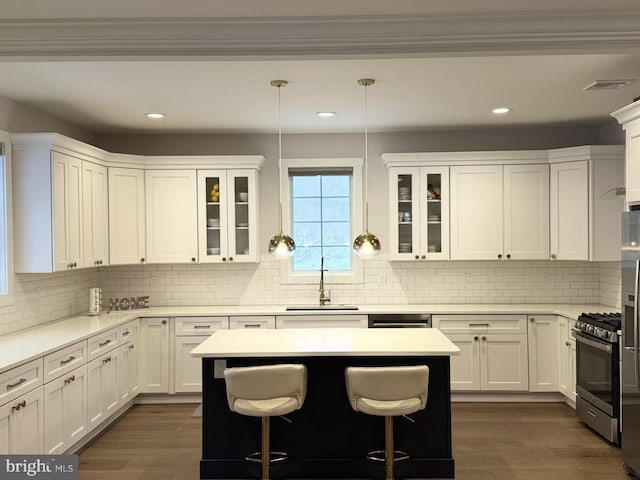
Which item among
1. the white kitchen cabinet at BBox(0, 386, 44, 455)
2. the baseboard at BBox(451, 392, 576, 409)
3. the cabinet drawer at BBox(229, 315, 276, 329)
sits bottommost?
the baseboard at BBox(451, 392, 576, 409)

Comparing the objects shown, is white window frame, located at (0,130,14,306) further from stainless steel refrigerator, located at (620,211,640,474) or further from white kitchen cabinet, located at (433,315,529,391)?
stainless steel refrigerator, located at (620,211,640,474)

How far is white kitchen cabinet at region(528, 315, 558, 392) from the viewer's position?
5730 mm

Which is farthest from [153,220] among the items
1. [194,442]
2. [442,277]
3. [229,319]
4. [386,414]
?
[386,414]

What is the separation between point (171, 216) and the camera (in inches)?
241

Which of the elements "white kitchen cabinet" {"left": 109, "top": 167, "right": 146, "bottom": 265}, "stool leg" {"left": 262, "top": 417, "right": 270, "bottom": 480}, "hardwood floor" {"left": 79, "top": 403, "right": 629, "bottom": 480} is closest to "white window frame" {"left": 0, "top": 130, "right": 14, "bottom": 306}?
"white kitchen cabinet" {"left": 109, "top": 167, "right": 146, "bottom": 265}

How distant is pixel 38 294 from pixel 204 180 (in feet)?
6.34

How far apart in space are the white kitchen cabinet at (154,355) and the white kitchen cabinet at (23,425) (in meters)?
1.95

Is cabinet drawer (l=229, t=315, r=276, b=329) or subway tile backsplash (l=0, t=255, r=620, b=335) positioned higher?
subway tile backsplash (l=0, t=255, r=620, b=335)

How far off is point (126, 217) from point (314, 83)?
8.68 ft

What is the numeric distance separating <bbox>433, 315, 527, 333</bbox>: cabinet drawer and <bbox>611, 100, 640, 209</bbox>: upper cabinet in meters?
1.87

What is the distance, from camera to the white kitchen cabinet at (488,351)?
5770 mm

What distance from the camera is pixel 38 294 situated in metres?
4.98

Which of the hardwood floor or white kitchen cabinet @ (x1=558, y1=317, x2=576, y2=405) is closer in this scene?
the hardwood floor

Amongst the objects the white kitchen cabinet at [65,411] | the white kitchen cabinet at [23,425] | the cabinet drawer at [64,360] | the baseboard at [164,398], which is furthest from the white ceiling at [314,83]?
the baseboard at [164,398]
